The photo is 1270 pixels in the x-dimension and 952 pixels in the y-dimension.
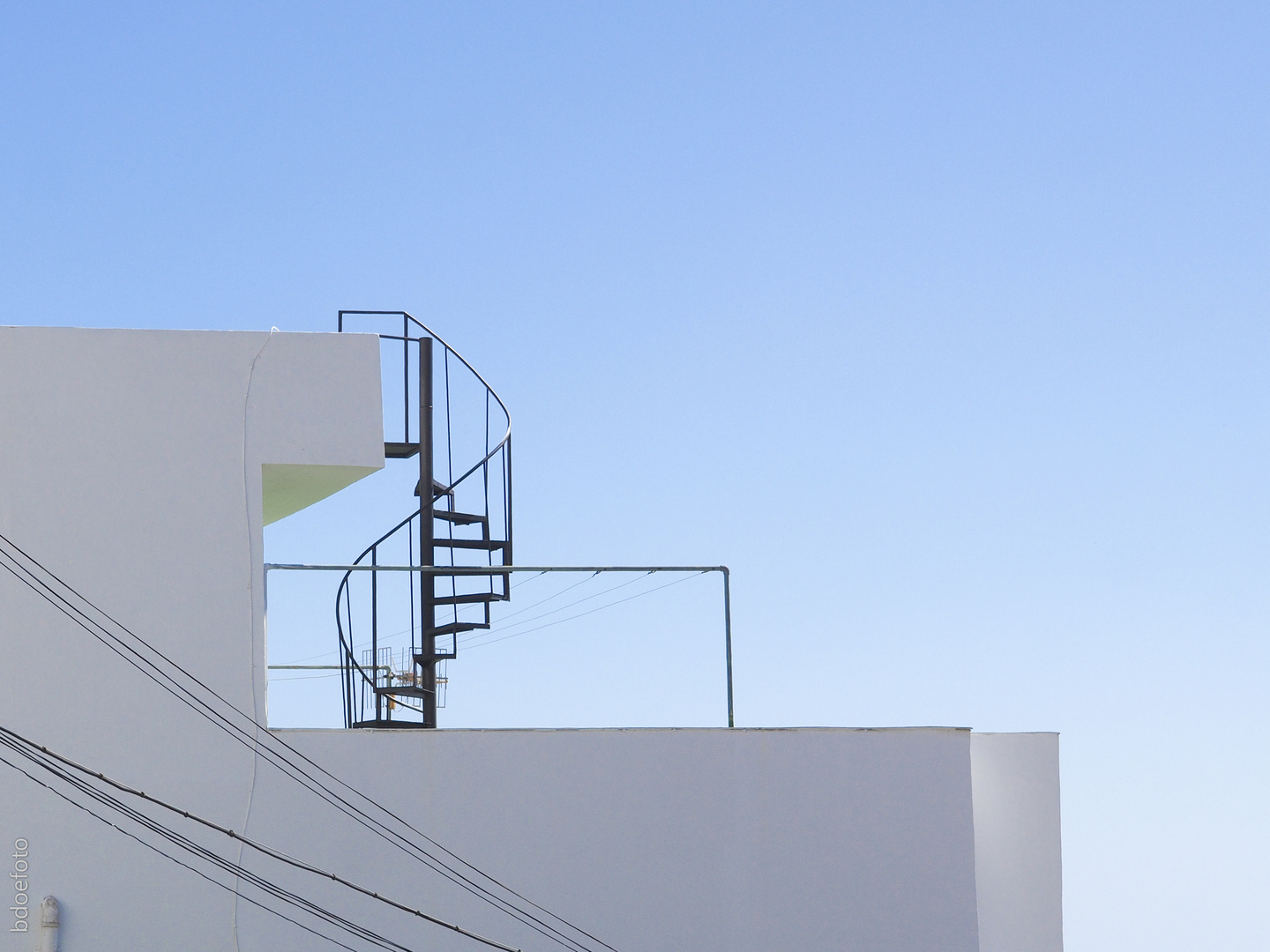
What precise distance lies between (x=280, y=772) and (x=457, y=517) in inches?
Answer: 108

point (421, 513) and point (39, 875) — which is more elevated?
point (421, 513)

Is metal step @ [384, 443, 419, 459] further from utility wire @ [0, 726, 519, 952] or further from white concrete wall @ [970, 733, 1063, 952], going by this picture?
white concrete wall @ [970, 733, 1063, 952]

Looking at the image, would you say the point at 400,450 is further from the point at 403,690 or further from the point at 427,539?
the point at 403,690

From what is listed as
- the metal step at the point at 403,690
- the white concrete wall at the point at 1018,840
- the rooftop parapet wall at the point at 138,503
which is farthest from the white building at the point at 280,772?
the metal step at the point at 403,690

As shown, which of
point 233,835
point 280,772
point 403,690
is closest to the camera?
point 233,835

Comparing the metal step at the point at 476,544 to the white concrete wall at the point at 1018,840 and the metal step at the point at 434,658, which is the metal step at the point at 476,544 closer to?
the metal step at the point at 434,658

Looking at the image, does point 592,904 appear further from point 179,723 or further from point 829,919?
point 179,723

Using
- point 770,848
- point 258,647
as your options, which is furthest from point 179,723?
point 770,848

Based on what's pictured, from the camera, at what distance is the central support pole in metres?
11.5

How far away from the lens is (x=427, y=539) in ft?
38.4

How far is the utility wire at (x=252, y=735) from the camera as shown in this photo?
31.2 feet

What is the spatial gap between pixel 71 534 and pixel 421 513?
110 inches

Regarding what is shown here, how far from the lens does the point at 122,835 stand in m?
9.40

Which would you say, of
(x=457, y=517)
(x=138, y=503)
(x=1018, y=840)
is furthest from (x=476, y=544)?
(x=1018, y=840)
